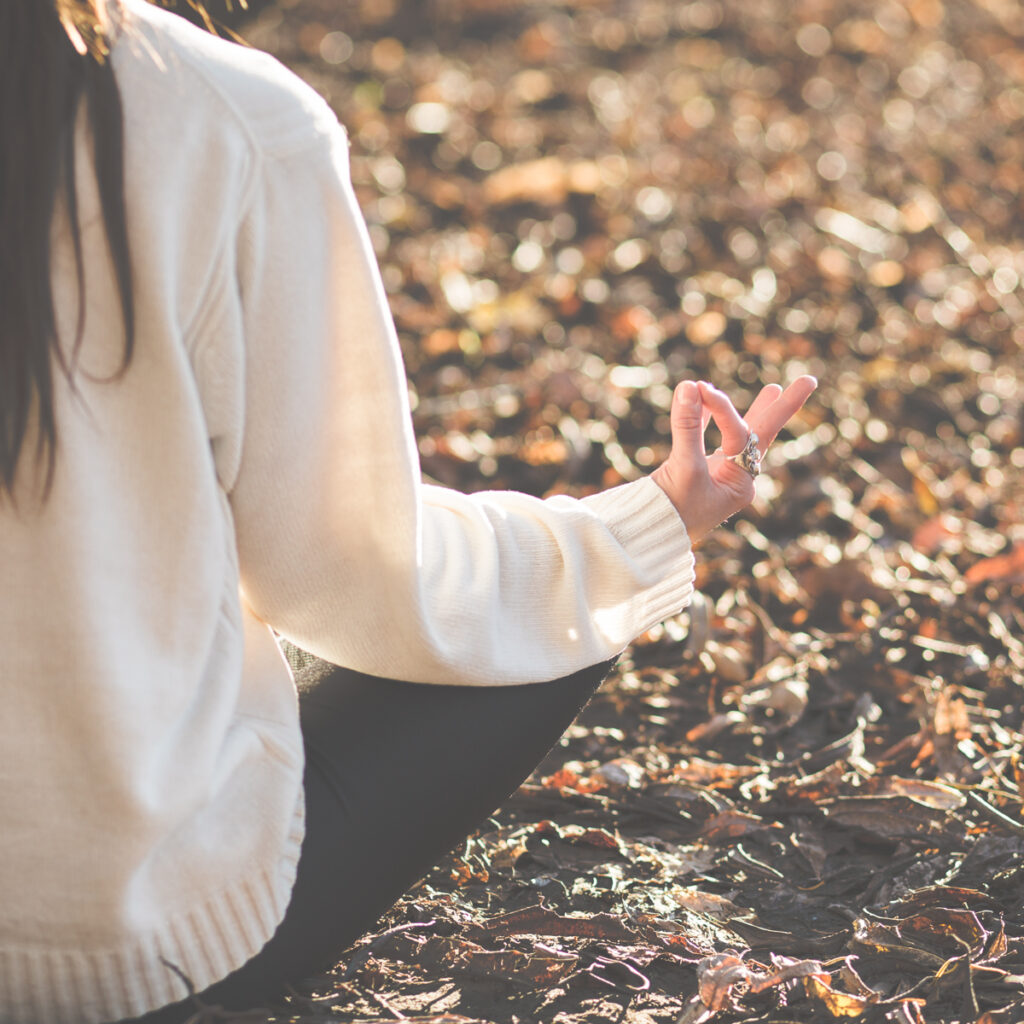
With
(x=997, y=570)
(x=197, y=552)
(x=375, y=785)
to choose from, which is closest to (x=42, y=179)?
(x=197, y=552)

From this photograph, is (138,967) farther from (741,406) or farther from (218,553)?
(741,406)

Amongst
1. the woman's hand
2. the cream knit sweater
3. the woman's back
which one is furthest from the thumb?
the woman's back

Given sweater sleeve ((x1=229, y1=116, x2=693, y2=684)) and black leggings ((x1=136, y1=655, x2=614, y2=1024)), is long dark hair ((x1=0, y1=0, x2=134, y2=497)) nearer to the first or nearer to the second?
sweater sleeve ((x1=229, y1=116, x2=693, y2=684))

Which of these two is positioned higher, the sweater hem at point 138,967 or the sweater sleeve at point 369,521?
the sweater sleeve at point 369,521

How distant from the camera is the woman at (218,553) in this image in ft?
3.44

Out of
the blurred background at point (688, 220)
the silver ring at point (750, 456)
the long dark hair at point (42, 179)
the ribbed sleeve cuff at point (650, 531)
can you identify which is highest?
the long dark hair at point (42, 179)

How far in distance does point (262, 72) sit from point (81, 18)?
0.15 m

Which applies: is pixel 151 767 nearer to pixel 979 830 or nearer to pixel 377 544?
pixel 377 544

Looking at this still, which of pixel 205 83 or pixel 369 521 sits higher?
pixel 205 83

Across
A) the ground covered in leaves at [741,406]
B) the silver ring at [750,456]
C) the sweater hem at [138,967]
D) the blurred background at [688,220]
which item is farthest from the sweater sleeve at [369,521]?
the blurred background at [688,220]

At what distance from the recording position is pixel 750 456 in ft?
4.78

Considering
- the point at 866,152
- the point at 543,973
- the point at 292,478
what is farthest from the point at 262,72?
the point at 866,152

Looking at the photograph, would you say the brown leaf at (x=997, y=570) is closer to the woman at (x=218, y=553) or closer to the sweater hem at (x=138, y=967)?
the woman at (x=218, y=553)

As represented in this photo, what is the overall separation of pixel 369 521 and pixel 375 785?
0.29 m
